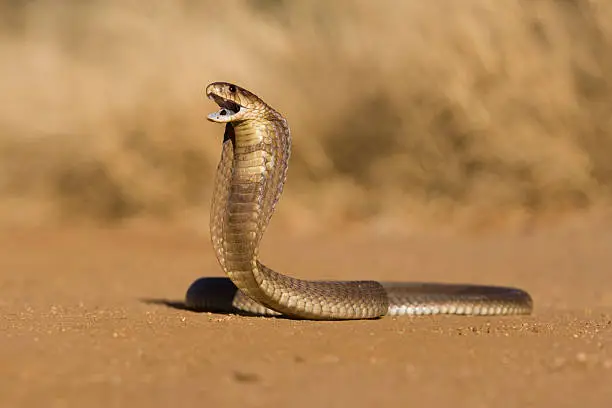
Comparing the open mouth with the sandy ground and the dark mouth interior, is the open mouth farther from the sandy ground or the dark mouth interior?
the sandy ground

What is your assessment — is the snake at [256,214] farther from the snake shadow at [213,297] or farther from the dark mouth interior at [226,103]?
the snake shadow at [213,297]

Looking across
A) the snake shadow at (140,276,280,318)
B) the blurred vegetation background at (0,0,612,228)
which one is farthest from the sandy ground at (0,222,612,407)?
the blurred vegetation background at (0,0,612,228)

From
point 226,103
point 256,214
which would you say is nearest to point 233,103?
point 226,103

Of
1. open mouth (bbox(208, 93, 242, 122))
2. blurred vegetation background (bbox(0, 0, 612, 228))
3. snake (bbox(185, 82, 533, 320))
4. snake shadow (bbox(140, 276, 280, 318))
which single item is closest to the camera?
open mouth (bbox(208, 93, 242, 122))

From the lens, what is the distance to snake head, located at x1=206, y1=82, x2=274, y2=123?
6.10 meters

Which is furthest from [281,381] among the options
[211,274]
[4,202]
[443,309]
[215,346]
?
[4,202]

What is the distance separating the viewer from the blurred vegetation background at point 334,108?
66.5 feet

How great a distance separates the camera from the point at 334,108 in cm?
2184

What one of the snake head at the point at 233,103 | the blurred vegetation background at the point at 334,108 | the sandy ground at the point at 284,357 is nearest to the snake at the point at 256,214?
the snake head at the point at 233,103

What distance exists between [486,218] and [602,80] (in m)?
3.55

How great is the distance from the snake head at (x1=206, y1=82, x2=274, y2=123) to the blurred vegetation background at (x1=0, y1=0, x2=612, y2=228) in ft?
44.8

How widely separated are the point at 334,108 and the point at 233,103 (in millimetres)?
15699

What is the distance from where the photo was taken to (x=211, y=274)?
45.9 feet

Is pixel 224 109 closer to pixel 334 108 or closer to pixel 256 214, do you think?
pixel 256 214
